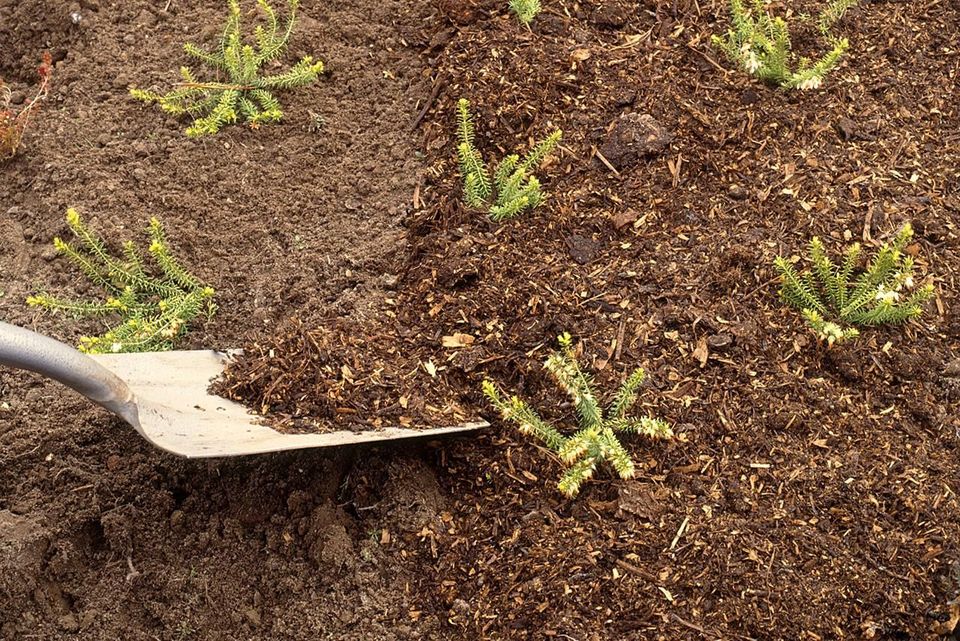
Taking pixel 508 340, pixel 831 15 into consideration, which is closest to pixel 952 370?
pixel 508 340

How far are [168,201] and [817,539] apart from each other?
8.93ft

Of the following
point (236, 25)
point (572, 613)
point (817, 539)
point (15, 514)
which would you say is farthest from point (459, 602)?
point (236, 25)

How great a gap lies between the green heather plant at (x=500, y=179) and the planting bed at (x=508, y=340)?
7 centimetres

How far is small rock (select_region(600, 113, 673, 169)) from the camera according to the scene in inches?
131

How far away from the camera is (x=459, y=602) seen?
264 cm

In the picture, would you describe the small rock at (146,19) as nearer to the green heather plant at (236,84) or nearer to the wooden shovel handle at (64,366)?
the green heather plant at (236,84)

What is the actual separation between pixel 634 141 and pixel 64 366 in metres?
2.23

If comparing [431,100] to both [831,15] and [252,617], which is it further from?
[252,617]

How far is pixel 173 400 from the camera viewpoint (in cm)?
267

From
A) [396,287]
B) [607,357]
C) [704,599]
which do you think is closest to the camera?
[704,599]

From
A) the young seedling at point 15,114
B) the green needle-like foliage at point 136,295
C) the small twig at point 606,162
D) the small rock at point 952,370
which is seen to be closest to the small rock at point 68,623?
the green needle-like foliage at point 136,295

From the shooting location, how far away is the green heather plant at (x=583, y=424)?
265cm

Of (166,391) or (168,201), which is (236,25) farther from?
(166,391)

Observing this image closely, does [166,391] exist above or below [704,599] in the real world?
above
